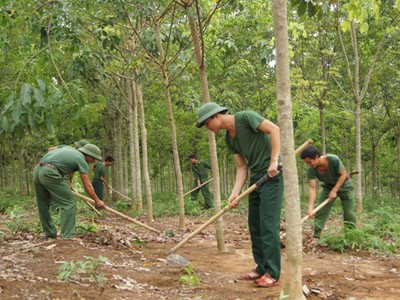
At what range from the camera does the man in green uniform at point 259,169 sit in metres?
4.64

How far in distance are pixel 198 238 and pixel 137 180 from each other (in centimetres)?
439

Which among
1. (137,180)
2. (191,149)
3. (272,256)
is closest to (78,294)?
(272,256)

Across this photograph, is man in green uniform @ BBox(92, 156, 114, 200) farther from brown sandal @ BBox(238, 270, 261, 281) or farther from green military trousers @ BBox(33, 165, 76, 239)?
brown sandal @ BBox(238, 270, 261, 281)

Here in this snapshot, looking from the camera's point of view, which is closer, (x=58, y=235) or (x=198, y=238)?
(x=58, y=235)

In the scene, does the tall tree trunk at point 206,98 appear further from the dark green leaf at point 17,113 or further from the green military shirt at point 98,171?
the green military shirt at point 98,171

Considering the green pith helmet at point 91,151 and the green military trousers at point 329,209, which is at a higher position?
the green pith helmet at point 91,151

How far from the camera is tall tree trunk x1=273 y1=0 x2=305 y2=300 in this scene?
11.6ft

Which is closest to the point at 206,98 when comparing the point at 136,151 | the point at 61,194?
the point at 61,194

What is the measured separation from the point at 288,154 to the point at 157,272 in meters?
2.59

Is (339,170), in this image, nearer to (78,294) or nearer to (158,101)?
(78,294)

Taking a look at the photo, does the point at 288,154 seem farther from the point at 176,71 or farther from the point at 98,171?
the point at 98,171

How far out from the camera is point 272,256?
466cm

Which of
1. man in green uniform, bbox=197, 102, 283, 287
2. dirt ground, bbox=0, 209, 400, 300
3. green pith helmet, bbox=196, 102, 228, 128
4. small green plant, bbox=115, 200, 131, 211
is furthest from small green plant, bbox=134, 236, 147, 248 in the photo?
small green plant, bbox=115, 200, 131, 211

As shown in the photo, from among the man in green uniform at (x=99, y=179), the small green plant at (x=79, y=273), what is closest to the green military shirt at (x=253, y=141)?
the small green plant at (x=79, y=273)
